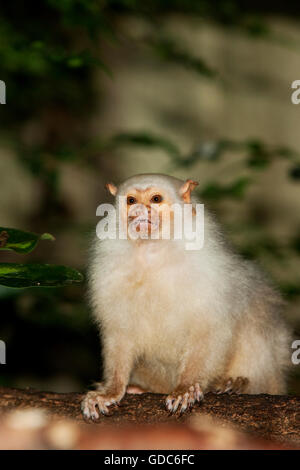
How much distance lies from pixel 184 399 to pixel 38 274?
0.92 metres

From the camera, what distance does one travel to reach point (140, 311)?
9.48 ft

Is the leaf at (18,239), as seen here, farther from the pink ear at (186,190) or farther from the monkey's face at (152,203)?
the pink ear at (186,190)

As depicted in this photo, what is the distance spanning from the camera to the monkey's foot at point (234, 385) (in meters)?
3.13

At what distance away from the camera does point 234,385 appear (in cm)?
315

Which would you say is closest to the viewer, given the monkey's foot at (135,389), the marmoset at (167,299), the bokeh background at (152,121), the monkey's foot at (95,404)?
the monkey's foot at (95,404)

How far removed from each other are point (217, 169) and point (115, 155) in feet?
3.60

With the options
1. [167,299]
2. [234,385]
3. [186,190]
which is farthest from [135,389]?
[186,190]

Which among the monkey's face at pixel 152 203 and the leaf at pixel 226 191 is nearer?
the monkey's face at pixel 152 203

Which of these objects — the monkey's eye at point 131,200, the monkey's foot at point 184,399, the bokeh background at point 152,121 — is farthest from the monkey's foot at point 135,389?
the bokeh background at point 152,121

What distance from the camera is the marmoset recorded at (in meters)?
2.84

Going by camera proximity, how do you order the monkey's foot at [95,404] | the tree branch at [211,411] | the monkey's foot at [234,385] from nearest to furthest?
the tree branch at [211,411]
the monkey's foot at [95,404]
the monkey's foot at [234,385]

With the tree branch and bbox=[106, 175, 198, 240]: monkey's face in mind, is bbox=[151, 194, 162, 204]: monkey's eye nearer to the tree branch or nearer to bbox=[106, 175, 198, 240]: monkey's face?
bbox=[106, 175, 198, 240]: monkey's face

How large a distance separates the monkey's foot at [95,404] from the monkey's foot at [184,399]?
275 millimetres

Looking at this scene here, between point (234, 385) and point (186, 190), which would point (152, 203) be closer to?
point (186, 190)
